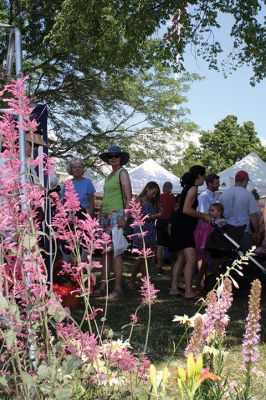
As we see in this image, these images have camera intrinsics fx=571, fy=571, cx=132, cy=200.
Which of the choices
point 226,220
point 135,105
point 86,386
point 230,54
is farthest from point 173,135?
point 86,386

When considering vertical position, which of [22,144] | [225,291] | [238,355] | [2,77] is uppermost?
[2,77]

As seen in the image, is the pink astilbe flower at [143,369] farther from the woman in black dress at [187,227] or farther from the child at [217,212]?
the child at [217,212]

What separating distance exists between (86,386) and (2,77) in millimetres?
2824

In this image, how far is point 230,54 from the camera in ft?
45.9

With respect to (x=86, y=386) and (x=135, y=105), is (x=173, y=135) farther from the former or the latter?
(x=86, y=386)

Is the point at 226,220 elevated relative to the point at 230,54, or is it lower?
lower

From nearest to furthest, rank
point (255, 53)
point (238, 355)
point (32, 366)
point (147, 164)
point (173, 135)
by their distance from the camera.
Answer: point (32, 366) < point (238, 355) < point (255, 53) < point (147, 164) < point (173, 135)

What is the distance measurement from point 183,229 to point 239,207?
1.05 metres

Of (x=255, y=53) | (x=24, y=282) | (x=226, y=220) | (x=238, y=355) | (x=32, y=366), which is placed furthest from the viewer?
(x=255, y=53)

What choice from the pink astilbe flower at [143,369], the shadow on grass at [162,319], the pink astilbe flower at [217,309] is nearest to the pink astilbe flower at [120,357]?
the pink astilbe flower at [143,369]

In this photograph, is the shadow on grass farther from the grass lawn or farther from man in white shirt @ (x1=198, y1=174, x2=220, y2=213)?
man in white shirt @ (x1=198, y1=174, x2=220, y2=213)

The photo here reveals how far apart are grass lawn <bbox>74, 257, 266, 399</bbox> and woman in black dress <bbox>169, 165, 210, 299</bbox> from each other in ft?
1.01

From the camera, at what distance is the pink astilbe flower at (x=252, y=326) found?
1.57 meters

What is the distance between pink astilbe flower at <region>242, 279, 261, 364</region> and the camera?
5.15 ft
